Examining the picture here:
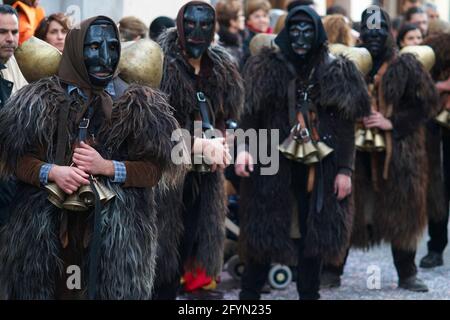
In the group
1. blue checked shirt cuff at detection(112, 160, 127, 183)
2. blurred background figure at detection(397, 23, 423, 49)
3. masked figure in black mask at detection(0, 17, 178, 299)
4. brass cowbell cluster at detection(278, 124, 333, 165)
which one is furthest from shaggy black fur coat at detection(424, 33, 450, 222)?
blue checked shirt cuff at detection(112, 160, 127, 183)

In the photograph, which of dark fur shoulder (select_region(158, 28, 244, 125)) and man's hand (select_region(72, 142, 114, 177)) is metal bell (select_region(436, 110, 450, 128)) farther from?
man's hand (select_region(72, 142, 114, 177))

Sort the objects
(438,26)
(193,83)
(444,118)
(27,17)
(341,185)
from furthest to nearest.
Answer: (438,26)
(444,118)
(27,17)
(341,185)
(193,83)

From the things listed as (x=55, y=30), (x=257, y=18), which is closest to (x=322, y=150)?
(x=55, y=30)

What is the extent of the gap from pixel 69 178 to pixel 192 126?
1.48 m

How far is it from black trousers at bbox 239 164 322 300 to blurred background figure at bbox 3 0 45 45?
79.1 inches

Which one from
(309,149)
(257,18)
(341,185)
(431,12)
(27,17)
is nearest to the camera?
(309,149)

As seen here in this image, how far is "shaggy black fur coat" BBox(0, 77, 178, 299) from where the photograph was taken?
465 centimetres

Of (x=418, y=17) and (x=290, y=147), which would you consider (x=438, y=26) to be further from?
(x=290, y=147)

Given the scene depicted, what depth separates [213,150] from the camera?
578cm

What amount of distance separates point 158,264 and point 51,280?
4.03 ft

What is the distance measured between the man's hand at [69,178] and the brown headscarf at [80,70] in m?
0.28

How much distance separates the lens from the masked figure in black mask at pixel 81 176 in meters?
4.64

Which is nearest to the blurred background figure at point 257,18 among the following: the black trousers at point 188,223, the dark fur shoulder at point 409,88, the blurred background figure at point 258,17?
→ the blurred background figure at point 258,17
